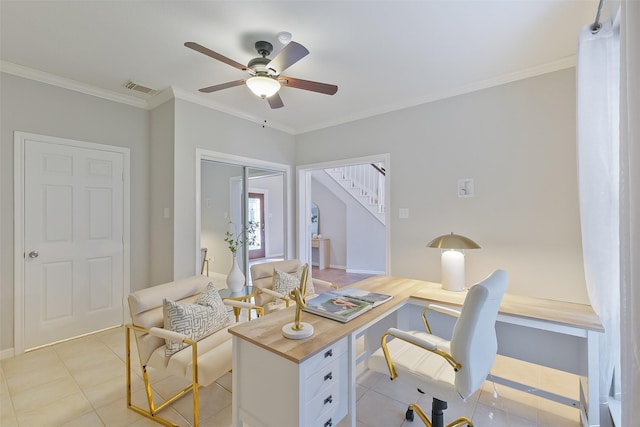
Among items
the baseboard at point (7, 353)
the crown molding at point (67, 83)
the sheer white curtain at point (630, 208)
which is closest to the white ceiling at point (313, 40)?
the crown molding at point (67, 83)

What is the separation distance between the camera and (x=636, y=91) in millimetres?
794

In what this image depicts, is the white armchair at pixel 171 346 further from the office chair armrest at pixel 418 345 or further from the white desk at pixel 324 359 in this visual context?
the office chair armrest at pixel 418 345

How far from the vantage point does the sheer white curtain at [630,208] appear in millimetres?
780

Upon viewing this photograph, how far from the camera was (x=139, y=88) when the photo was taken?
304 cm

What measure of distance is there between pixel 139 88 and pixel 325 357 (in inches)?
130

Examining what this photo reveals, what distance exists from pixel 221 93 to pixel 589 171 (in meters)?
3.29

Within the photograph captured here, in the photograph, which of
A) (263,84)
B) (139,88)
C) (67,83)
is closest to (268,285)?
(263,84)

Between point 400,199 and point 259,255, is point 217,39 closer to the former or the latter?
point 400,199

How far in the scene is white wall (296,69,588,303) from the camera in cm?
249

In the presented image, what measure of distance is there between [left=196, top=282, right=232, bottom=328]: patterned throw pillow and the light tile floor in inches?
21.5

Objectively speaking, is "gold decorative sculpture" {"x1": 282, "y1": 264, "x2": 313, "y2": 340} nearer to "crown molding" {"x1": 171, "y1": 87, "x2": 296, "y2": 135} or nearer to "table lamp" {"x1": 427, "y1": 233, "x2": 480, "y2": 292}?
"table lamp" {"x1": 427, "y1": 233, "x2": 480, "y2": 292}

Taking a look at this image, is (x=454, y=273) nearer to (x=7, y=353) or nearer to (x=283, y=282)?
(x=283, y=282)

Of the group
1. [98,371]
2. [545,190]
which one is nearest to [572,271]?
[545,190]

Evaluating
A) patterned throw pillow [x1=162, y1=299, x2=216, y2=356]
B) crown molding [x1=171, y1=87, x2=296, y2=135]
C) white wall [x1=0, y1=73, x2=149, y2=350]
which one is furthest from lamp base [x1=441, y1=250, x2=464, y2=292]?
white wall [x1=0, y1=73, x2=149, y2=350]
